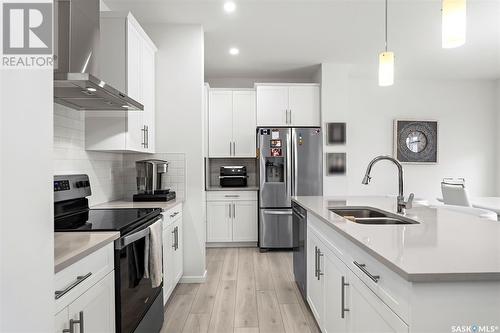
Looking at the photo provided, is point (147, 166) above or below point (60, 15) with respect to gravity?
below

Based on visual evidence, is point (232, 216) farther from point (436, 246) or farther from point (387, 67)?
point (436, 246)

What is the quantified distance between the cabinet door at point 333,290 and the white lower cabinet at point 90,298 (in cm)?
115

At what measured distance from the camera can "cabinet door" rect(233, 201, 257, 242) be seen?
470 centimetres

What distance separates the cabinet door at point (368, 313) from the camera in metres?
1.04

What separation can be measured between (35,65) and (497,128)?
7.12 meters

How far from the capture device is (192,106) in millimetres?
3340

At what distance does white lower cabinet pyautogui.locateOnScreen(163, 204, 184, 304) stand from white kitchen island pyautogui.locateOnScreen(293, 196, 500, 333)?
53.0 inches

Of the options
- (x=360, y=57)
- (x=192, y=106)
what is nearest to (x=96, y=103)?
(x=192, y=106)

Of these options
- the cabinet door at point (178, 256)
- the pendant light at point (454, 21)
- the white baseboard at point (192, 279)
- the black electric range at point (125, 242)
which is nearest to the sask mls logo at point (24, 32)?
the black electric range at point (125, 242)

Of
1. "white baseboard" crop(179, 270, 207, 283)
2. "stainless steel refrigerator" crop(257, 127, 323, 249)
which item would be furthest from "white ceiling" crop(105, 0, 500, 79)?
"white baseboard" crop(179, 270, 207, 283)

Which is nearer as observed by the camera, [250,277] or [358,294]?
[358,294]

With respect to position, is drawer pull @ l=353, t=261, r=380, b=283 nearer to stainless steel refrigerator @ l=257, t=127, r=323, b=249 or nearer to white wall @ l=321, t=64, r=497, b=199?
stainless steel refrigerator @ l=257, t=127, r=323, b=249

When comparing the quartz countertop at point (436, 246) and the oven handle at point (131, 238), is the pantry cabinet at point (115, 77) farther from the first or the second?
the quartz countertop at point (436, 246)

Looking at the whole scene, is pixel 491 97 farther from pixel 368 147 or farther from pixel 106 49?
pixel 106 49
